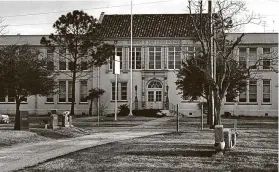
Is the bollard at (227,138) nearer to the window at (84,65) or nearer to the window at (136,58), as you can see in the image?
the window at (84,65)

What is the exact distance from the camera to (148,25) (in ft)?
188

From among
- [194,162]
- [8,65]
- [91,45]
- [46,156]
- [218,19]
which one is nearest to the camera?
[194,162]

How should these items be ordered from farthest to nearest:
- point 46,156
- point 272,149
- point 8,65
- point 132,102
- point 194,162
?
point 132,102 → point 8,65 → point 272,149 → point 46,156 → point 194,162

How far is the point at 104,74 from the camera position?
56500mm

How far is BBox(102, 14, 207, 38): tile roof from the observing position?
56031mm

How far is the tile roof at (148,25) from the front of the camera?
2206 inches

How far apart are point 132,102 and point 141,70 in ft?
11.8

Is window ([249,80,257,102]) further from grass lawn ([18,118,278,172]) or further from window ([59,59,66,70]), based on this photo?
grass lawn ([18,118,278,172])

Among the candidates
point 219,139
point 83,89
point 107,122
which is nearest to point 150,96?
point 83,89

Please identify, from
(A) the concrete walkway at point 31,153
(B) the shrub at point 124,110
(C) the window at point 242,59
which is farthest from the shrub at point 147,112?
(A) the concrete walkway at point 31,153

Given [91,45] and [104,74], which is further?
[104,74]

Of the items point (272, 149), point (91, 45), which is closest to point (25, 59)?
point (272, 149)

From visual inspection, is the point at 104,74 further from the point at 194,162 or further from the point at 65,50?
the point at 194,162

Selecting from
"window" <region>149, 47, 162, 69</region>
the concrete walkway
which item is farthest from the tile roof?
the concrete walkway
